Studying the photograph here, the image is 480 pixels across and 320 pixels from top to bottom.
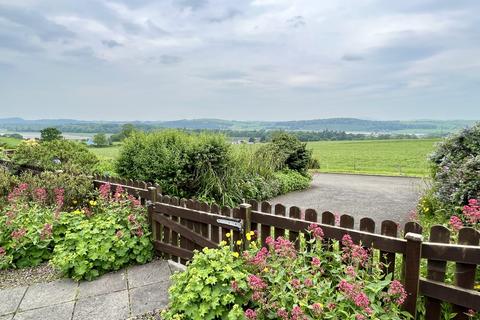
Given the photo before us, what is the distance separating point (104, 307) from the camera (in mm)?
3061

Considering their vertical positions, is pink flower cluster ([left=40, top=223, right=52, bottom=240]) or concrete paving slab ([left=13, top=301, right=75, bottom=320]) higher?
pink flower cluster ([left=40, top=223, right=52, bottom=240])

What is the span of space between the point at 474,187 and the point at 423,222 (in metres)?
1.38

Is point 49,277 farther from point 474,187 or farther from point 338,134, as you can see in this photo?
point 338,134

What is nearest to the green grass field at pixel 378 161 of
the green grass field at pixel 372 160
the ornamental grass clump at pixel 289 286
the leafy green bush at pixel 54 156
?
the green grass field at pixel 372 160

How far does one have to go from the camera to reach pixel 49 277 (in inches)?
147

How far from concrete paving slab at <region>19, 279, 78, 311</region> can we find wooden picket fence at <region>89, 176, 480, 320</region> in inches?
42.3

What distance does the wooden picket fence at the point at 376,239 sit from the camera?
2.20m

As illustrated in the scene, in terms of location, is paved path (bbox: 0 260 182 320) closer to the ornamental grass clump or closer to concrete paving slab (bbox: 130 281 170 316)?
concrete paving slab (bbox: 130 281 170 316)

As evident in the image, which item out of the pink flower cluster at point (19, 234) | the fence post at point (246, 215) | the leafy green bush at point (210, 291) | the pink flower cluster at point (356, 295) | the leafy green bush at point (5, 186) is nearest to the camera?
the pink flower cluster at point (356, 295)

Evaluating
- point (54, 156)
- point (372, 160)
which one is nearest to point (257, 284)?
point (54, 156)

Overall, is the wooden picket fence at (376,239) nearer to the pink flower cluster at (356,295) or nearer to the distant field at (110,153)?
the pink flower cluster at (356,295)

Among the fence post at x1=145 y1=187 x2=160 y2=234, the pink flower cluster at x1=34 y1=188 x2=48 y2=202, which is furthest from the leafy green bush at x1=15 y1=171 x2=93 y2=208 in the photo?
the fence post at x1=145 y1=187 x2=160 y2=234

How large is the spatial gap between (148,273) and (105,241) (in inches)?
25.6

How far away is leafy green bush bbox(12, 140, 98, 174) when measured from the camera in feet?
25.7
